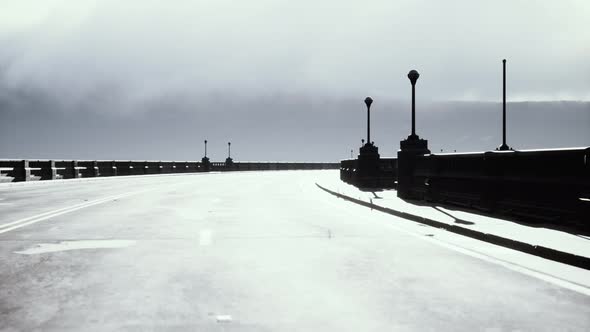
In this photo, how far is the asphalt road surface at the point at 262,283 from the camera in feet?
14.6

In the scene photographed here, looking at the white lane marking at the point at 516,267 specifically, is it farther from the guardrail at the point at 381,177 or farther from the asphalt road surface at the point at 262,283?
the guardrail at the point at 381,177

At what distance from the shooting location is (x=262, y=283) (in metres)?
5.80

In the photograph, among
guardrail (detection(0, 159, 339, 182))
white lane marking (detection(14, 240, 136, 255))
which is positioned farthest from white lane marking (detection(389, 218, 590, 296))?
guardrail (detection(0, 159, 339, 182))

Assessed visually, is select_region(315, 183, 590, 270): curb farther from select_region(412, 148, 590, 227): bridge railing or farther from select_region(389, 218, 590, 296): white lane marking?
select_region(412, 148, 590, 227): bridge railing

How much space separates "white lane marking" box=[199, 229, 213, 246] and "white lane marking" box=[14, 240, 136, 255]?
108 centimetres

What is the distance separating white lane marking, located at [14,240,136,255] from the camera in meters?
7.69

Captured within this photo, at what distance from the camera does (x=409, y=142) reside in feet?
53.9

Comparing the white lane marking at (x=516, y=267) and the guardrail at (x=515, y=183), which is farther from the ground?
the guardrail at (x=515, y=183)

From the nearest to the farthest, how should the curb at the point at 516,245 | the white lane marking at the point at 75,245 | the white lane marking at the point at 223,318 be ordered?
the white lane marking at the point at 223,318, the curb at the point at 516,245, the white lane marking at the point at 75,245

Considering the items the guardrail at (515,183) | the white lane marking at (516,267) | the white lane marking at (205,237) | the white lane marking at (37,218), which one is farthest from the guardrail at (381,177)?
the white lane marking at (516,267)

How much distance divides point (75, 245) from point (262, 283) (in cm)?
384

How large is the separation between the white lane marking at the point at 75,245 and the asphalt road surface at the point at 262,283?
15 millimetres

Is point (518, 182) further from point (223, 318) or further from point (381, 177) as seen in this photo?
point (381, 177)

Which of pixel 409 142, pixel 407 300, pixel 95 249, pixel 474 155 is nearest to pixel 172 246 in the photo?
pixel 95 249
